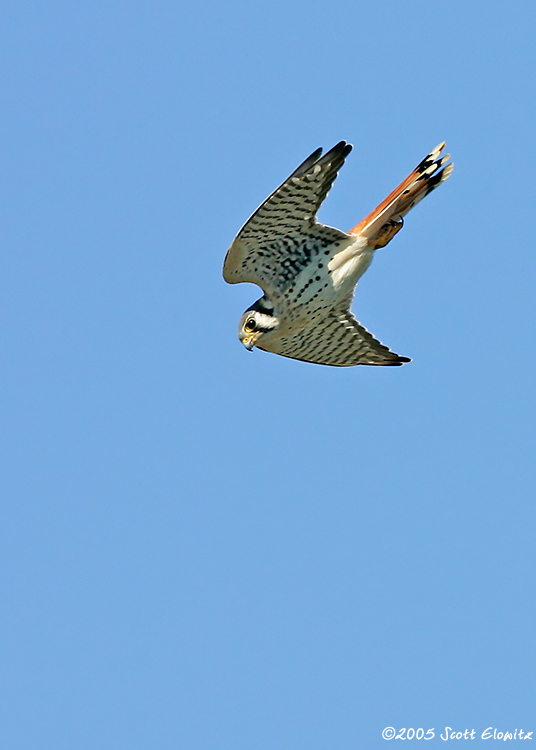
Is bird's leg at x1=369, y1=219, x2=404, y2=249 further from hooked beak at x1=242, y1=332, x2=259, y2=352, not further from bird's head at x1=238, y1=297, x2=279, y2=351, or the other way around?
hooked beak at x1=242, y1=332, x2=259, y2=352

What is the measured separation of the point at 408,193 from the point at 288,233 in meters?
1.33

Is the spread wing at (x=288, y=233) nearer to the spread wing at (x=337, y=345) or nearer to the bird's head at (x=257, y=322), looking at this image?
the bird's head at (x=257, y=322)

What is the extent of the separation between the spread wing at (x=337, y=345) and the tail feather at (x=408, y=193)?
128 centimetres

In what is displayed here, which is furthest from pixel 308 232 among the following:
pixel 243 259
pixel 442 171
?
pixel 442 171

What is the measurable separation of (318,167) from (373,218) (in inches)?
48.8

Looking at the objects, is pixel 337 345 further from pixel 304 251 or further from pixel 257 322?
pixel 304 251

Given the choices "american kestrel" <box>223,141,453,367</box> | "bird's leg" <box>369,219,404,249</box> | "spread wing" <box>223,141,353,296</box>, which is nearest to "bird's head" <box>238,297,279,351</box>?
"american kestrel" <box>223,141,453,367</box>

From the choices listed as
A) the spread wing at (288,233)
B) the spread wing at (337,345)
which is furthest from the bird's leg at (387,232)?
the spread wing at (337,345)

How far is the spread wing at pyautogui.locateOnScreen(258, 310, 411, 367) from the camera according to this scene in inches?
510

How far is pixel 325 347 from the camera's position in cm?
1330

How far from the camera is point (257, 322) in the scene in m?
12.2

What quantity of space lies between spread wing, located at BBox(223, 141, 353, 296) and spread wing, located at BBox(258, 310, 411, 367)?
1.04m

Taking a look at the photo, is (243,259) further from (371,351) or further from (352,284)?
(371,351)

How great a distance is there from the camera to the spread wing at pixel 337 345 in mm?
12945
